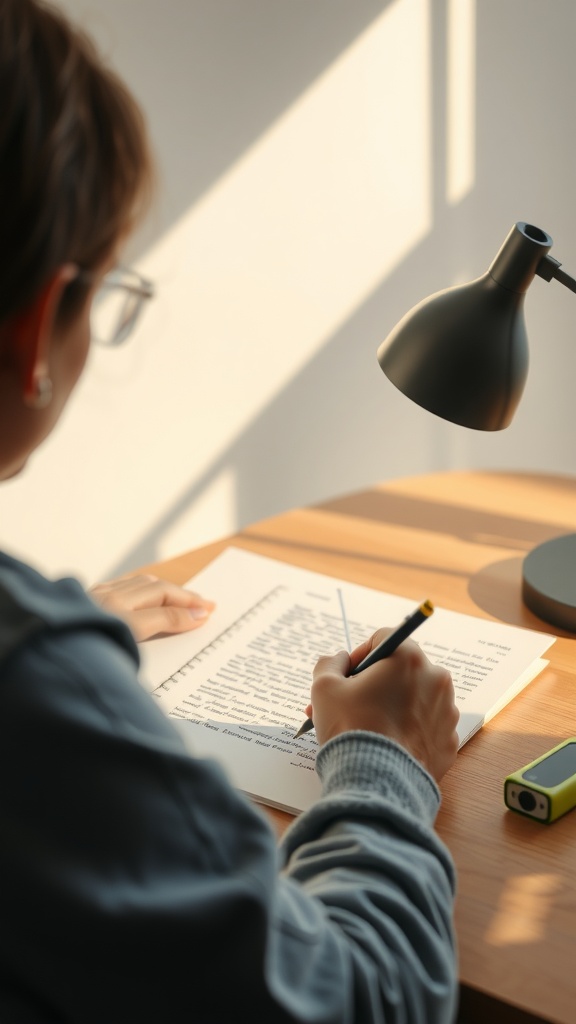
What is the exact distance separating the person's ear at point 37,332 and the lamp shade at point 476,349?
516 millimetres

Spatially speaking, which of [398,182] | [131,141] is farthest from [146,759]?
[398,182]

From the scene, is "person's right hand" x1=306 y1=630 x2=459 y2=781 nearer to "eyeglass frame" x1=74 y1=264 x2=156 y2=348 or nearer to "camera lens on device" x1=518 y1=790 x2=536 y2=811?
→ "camera lens on device" x1=518 y1=790 x2=536 y2=811

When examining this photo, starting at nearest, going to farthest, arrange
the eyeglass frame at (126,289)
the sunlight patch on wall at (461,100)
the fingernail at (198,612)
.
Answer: the eyeglass frame at (126,289) → the fingernail at (198,612) → the sunlight patch on wall at (461,100)

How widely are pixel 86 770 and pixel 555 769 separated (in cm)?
44

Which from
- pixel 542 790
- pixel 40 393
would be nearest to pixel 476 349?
pixel 542 790

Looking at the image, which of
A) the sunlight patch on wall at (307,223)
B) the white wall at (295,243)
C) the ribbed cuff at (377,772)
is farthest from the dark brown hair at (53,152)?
the sunlight patch on wall at (307,223)

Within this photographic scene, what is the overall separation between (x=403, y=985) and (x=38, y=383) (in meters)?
0.39

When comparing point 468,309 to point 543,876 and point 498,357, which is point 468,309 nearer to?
point 498,357

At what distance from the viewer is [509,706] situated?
98cm

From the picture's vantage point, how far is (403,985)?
626mm

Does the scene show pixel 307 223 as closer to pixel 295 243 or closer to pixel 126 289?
pixel 295 243

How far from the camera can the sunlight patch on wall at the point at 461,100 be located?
2.30 m

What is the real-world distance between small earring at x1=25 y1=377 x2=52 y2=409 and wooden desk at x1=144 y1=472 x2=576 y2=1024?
407 millimetres

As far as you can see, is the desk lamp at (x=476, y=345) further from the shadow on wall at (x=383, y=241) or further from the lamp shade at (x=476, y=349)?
the shadow on wall at (x=383, y=241)
